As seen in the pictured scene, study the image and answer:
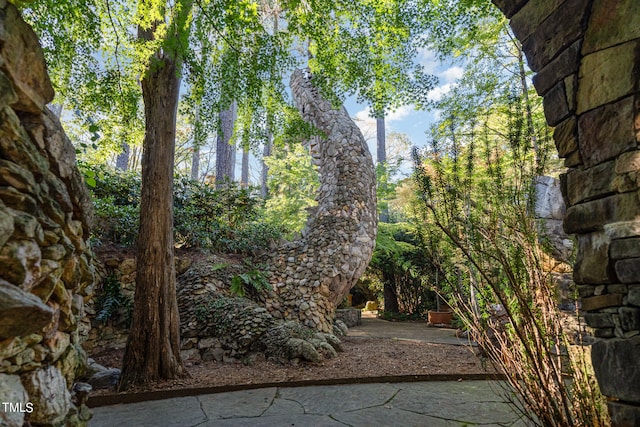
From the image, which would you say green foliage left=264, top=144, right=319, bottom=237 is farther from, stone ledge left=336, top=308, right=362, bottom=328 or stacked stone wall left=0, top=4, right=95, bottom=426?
stacked stone wall left=0, top=4, right=95, bottom=426

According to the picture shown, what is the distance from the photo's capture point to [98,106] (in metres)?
3.64

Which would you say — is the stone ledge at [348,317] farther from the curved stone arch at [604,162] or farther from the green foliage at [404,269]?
the curved stone arch at [604,162]

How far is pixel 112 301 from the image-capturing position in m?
4.33

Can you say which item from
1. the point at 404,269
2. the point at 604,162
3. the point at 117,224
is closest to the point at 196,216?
the point at 117,224

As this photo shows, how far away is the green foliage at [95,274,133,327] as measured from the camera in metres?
4.30

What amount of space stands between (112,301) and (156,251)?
65.8 inches

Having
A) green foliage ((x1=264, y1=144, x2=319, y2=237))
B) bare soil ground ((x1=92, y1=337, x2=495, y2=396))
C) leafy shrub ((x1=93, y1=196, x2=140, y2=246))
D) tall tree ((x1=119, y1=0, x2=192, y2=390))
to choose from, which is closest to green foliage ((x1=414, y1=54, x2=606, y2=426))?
bare soil ground ((x1=92, y1=337, x2=495, y2=396))

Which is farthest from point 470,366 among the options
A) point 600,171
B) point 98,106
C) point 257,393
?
point 98,106

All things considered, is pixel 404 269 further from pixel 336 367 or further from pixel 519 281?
pixel 519 281

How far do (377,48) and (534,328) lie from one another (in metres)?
3.69

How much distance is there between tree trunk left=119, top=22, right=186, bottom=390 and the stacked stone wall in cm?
167

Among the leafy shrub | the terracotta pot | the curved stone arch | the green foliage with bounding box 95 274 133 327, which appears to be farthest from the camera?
the terracotta pot

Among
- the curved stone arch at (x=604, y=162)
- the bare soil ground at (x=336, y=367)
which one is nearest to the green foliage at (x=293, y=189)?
the bare soil ground at (x=336, y=367)

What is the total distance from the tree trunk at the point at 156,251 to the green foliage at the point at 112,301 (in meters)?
1.41
